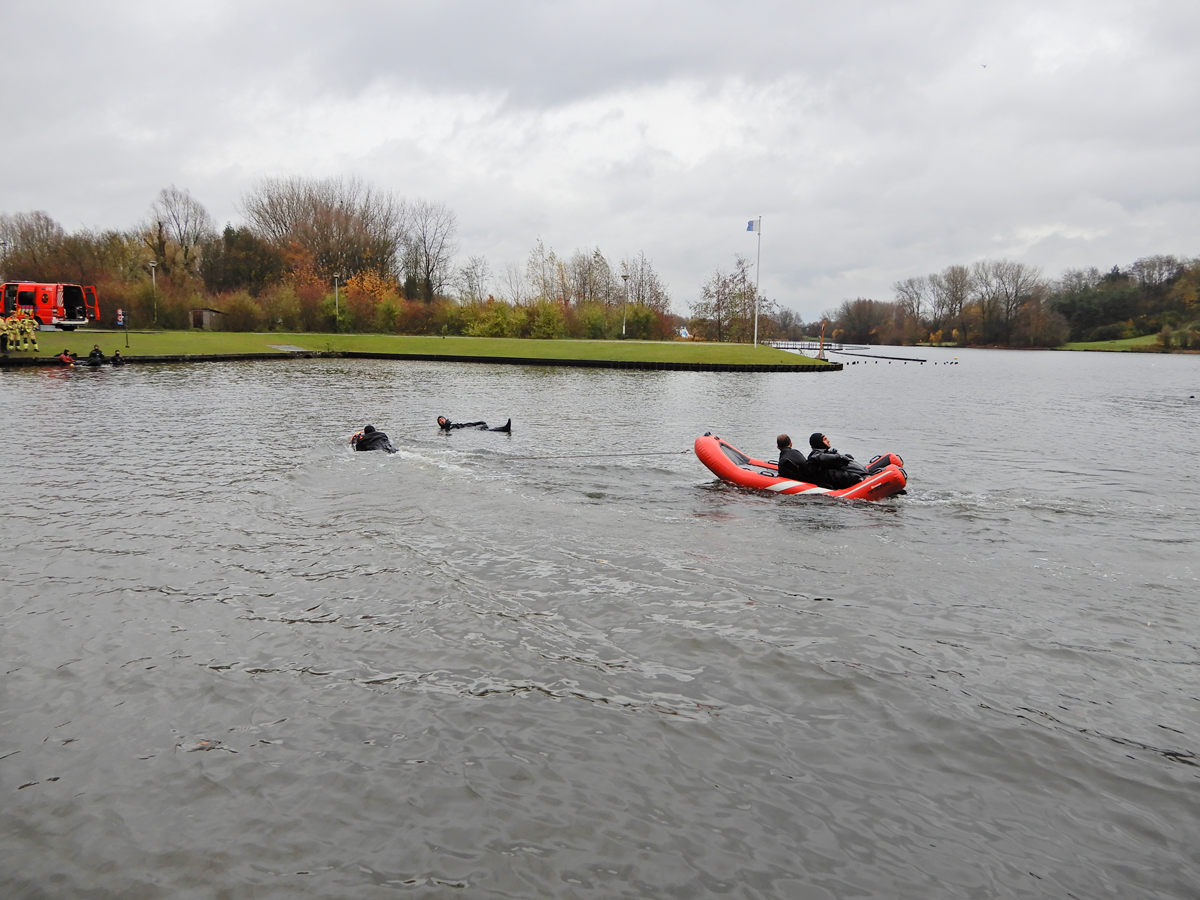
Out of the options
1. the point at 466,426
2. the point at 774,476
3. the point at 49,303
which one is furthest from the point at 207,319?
the point at 774,476

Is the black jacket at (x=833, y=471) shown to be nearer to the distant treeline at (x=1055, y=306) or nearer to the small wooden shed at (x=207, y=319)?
the small wooden shed at (x=207, y=319)

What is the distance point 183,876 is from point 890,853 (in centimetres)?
361

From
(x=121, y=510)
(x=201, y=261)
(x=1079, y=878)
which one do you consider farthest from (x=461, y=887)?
(x=201, y=261)

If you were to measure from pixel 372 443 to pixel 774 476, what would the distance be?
786 cm

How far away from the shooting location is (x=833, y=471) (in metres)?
12.2

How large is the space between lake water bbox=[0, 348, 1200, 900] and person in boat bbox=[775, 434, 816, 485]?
594mm

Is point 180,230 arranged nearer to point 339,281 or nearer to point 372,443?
point 339,281

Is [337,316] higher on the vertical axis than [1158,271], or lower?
→ lower

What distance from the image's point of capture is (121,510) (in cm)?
998

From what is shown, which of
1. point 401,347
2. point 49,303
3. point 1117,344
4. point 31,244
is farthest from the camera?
A: point 1117,344

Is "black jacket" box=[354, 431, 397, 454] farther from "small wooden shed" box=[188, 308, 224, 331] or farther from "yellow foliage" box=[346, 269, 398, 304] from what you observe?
"yellow foliage" box=[346, 269, 398, 304]

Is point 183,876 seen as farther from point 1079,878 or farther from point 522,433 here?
point 522,433

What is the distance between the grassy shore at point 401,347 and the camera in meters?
39.6

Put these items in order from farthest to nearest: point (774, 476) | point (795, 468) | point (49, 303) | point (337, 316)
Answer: point (337, 316), point (49, 303), point (774, 476), point (795, 468)
